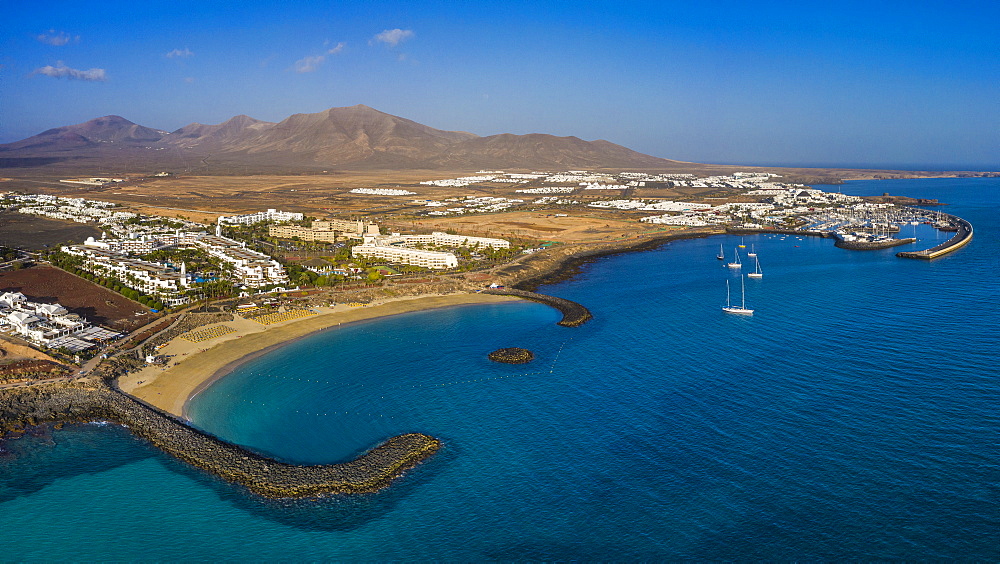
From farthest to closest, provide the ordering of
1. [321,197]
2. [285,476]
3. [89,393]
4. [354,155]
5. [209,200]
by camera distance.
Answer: [354,155], [321,197], [209,200], [89,393], [285,476]

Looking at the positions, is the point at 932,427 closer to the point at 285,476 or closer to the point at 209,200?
the point at 285,476

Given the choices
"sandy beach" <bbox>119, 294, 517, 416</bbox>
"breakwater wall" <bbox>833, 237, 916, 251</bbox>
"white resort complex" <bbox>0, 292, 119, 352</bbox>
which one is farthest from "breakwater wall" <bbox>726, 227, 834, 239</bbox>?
"white resort complex" <bbox>0, 292, 119, 352</bbox>

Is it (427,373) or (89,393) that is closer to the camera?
(89,393)

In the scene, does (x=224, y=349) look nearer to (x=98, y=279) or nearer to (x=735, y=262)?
(x=98, y=279)

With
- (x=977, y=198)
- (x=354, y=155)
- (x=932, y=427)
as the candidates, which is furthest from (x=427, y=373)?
(x=354, y=155)

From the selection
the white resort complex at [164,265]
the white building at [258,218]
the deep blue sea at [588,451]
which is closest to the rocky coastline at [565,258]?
the deep blue sea at [588,451]
